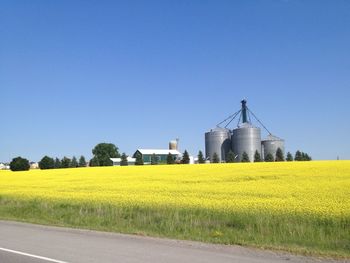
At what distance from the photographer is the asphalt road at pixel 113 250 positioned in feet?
33.4

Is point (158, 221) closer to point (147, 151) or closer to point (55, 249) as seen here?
point (55, 249)

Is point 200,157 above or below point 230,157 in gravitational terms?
above

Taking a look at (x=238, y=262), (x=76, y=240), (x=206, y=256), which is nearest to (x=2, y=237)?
(x=76, y=240)

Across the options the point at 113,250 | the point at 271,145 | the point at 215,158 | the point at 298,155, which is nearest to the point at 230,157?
the point at 215,158

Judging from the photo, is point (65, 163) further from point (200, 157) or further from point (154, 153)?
point (154, 153)

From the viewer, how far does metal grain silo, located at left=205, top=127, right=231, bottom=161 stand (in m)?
110

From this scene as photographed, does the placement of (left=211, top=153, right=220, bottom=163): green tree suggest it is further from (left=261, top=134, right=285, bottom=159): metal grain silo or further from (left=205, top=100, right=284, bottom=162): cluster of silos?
(left=261, top=134, right=285, bottom=159): metal grain silo

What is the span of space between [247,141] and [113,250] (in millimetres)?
94397

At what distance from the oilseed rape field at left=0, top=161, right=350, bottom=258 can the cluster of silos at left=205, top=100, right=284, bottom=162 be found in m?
75.0

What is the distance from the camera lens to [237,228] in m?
15.4

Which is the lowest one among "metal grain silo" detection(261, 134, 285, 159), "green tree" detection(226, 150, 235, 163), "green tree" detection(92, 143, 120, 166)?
"green tree" detection(226, 150, 235, 163)

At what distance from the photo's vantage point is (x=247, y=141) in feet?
342

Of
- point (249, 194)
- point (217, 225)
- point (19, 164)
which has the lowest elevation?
point (217, 225)

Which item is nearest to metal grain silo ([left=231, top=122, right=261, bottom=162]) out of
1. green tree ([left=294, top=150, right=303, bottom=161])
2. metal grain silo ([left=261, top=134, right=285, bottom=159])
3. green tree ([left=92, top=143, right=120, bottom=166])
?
metal grain silo ([left=261, top=134, right=285, bottom=159])
